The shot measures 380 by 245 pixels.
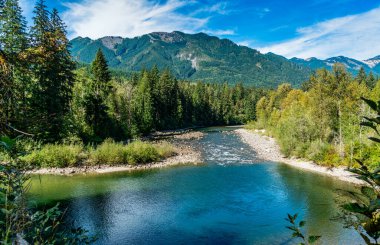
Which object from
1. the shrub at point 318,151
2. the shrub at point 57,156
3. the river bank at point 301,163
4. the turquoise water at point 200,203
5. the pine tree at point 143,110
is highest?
the pine tree at point 143,110

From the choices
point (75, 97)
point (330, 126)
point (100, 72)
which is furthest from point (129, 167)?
point (100, 72)

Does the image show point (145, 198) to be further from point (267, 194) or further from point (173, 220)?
point (267, 194)

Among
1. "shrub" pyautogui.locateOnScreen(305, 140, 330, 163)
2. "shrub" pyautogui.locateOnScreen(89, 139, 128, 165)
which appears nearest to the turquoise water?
"shrub" pyautogui.locateOnScreen(305, 140, 330, 163)

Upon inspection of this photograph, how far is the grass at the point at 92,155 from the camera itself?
102ft

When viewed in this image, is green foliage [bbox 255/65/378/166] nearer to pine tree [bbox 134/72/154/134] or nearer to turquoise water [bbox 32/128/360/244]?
turquoise water [bbox 32/128/360/244]

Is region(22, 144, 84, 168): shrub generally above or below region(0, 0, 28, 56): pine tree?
below

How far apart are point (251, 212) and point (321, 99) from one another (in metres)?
22.4

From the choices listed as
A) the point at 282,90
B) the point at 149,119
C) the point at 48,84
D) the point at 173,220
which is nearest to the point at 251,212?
the point at 173,220

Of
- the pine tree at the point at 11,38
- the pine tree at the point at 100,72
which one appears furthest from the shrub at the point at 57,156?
the pine tree at the point at 100,72

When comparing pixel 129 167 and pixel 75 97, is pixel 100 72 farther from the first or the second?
pixel 129 167

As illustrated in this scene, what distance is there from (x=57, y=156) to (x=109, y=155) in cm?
560

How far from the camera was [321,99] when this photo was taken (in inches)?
1427

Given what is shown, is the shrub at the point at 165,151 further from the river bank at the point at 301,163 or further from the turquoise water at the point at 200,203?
the river bank at the point at 301,163

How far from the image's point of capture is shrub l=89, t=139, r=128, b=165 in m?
32.9
